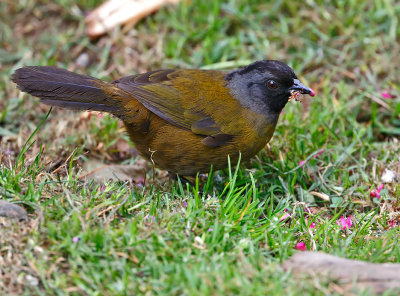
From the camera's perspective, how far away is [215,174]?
5.08 m

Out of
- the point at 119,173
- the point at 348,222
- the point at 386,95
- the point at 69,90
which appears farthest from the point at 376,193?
the point at 69,90

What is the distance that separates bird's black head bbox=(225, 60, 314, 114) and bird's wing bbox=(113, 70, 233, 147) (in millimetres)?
222

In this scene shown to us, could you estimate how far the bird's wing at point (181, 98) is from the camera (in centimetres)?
455

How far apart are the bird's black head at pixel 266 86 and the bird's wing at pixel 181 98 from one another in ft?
0.73

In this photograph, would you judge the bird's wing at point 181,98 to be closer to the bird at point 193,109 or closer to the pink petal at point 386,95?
the bird at point 193,109

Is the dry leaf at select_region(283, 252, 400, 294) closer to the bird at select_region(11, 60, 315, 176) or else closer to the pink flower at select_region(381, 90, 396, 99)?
the bird at select_region(11, 60, 315, 176)

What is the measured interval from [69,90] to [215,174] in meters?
1.63

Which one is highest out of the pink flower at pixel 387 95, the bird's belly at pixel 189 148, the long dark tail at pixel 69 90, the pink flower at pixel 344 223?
the long dark tail at pixel 69 90

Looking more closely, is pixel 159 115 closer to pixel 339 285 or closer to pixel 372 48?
pixel 339 285

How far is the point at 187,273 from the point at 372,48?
175 inches

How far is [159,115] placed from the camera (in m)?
4.53

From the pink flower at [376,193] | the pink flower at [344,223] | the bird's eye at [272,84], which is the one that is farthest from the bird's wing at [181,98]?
the pink flower at [376,193]

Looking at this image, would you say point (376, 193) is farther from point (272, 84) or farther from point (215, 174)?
point (215, 174)

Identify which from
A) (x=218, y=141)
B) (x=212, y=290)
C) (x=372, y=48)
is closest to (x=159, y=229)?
(x=212, y=290)
